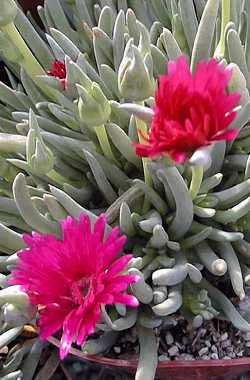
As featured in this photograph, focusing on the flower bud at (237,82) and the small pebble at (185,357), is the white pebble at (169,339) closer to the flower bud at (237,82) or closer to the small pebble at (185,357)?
the small pebble at (185,357)

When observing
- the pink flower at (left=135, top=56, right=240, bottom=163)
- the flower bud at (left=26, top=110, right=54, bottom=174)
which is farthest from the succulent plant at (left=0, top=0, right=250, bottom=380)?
the pink flower at (left=135, top=56, right=240, bottom=163)

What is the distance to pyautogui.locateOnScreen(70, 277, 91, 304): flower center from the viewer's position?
0.69 meters

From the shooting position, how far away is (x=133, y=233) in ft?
3.06

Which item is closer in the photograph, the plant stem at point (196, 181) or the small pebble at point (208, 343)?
the plant stem at point (196, 181)

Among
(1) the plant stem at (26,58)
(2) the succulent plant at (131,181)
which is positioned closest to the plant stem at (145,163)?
(2) the succulent plant at (131,181)

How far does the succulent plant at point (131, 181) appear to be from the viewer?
33.1 inches

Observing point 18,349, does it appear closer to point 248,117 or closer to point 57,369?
point 57,369

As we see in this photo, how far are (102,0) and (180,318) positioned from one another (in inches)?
20.6

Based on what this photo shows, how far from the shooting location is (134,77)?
72 centimetres

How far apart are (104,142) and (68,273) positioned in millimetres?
269

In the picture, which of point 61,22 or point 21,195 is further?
point 61,22

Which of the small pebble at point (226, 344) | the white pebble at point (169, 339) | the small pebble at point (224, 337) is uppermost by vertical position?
the white pebble at point (169, 339)

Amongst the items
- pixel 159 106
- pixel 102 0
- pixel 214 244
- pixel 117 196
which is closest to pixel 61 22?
pixel 102 0

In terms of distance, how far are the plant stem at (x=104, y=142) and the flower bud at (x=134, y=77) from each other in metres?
0.15
